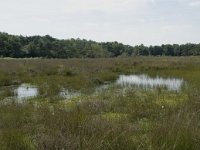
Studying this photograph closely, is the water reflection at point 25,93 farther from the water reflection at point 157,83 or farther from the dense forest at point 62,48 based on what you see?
the dense forest at point 62,48

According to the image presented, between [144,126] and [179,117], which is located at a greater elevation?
[179,117]

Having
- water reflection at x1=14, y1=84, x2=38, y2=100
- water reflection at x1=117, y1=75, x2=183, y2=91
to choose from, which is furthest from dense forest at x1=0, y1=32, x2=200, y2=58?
water reflection at x1=14, y1=84, x2=38, y2=100

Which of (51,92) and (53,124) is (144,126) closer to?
(53,124)

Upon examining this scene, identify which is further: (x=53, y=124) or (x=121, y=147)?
(x=53, y=124)

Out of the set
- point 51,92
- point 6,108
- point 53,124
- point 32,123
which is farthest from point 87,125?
point 51,92

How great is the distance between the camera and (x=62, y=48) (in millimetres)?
82375

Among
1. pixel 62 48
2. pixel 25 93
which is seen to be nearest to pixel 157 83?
pixel 25 93

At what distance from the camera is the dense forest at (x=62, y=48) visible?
233 ft

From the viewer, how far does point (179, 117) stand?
548 centimetres

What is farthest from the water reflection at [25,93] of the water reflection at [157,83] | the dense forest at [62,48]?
the dense forest at [62,48]

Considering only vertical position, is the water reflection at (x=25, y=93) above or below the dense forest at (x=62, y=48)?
below

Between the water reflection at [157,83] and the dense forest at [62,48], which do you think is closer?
the water reflection at [157,83]

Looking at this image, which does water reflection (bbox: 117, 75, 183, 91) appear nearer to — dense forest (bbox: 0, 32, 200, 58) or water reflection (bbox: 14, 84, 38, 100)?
water reflection (bbox: 14, 84, 38, 100)

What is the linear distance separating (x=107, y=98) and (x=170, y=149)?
712cm
